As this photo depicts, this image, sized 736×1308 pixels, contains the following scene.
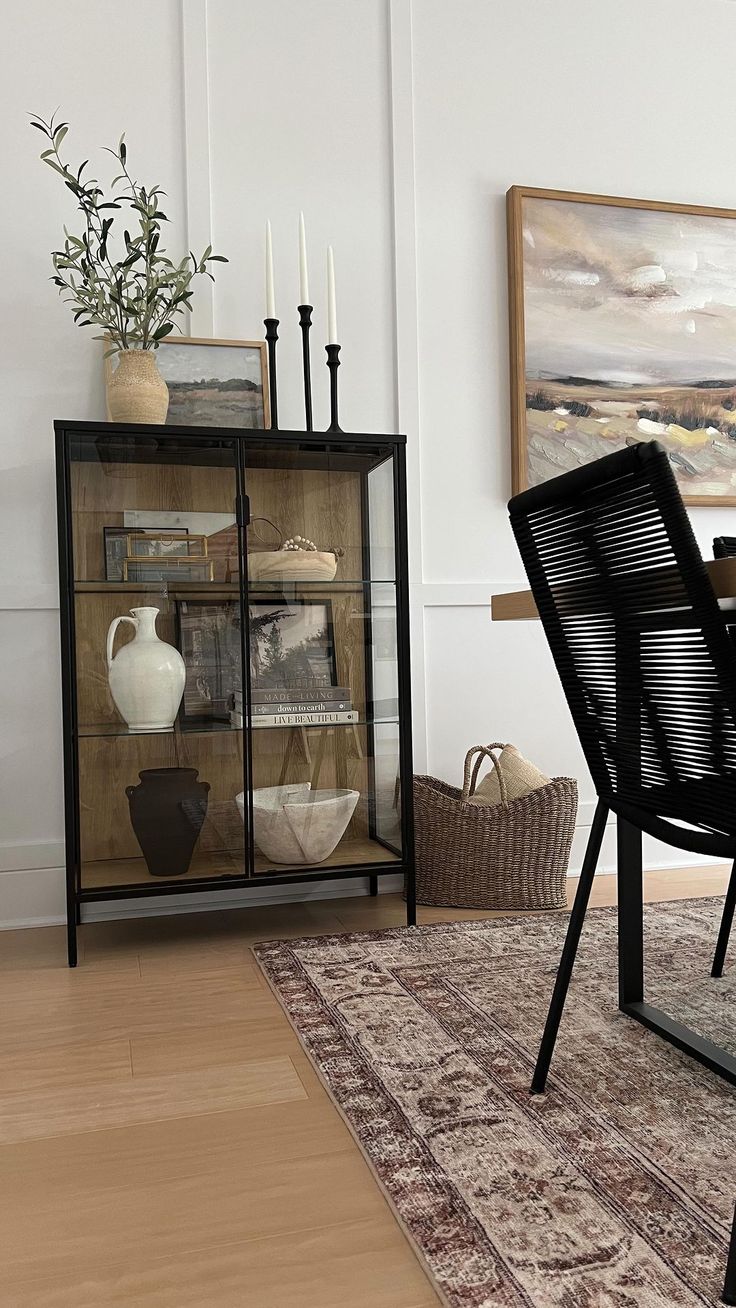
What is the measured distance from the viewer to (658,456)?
1.05 meters

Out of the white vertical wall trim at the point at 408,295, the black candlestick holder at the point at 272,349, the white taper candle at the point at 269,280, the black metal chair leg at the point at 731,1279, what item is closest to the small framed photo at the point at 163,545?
the black candlestick holder at the point at 272,349

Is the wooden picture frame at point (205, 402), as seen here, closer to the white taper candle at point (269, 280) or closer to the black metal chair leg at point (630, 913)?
the white taper candle at point (269, 280)

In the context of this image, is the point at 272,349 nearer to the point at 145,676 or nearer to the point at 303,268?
the point at 303,268

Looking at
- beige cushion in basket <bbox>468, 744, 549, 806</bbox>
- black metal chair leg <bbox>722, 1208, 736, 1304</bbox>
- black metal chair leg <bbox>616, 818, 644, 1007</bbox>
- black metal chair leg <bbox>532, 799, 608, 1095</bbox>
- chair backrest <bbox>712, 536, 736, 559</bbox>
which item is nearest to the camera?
black metal chair leg <bbox>722, 1208, 736, 1304</bbox>

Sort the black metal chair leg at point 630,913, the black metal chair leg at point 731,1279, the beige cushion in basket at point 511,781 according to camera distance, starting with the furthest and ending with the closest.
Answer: the beige cushion in basket at point 511,781
the black metal chair leg at point 630,913
the black metal chair leg at point 731,1279

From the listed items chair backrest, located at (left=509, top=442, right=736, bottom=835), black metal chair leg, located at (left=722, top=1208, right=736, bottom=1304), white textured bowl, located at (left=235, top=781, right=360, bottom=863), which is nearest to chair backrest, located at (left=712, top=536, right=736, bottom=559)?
chair backrest, located at (left=509, top=442, right=736, bottom=835)

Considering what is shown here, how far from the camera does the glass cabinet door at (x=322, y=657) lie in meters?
2.36

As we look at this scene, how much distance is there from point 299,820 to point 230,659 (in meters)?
0.42

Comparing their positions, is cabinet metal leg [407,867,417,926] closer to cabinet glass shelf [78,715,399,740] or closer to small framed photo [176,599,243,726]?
cabinet glass shelf [78,715,399,740]

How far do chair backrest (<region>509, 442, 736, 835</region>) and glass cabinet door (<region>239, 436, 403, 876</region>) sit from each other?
39.2 inches

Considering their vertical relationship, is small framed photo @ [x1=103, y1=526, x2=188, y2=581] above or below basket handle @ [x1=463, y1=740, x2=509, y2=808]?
above

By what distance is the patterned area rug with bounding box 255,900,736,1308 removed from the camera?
106 cm

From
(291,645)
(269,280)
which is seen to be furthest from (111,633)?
(269,280)

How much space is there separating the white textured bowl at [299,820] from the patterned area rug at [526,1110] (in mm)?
Answer: 214
